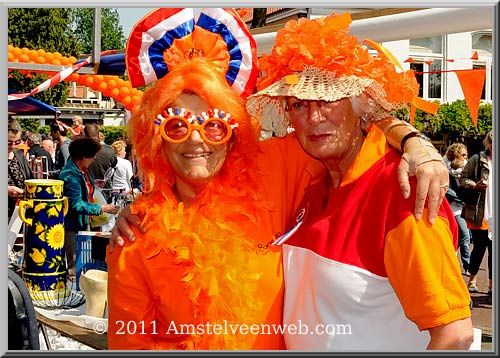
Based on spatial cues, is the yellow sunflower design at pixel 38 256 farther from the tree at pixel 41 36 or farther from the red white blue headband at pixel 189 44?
the red white blue headband at pixel 189 44

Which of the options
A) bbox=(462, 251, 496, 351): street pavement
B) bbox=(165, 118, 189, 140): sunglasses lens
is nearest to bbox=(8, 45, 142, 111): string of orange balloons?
bbox=(165, 118, 189, 140): sunglasses lens

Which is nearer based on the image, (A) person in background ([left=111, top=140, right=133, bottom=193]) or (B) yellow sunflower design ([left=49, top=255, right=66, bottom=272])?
(B) yellow sunflower design ([left=49, top=255, right=66, bottom=272])

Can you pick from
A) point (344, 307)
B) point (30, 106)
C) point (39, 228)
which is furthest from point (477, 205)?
point (30, 106)

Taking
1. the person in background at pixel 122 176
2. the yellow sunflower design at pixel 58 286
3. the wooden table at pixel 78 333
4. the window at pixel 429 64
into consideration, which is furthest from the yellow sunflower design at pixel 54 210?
the person in background at pixel 122 176

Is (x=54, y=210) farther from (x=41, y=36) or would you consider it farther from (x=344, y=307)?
(x=344, y=307)

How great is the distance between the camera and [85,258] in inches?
115

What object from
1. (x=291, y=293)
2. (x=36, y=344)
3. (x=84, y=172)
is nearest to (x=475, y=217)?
(x=84, y=172)

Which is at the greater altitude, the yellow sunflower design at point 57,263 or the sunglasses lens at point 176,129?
the sunglasses lens at point 176,129

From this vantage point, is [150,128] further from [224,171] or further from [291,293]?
[291,293]

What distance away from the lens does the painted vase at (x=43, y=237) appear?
2244 millimetres

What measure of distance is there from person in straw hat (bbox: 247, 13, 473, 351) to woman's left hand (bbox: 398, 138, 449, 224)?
0.05 metres

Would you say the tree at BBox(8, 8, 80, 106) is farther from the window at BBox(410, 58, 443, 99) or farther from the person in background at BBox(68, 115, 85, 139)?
the window at BBox(410, 58, 443, 99)

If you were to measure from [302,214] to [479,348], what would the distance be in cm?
62

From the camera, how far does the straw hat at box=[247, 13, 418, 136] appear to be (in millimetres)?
1495
